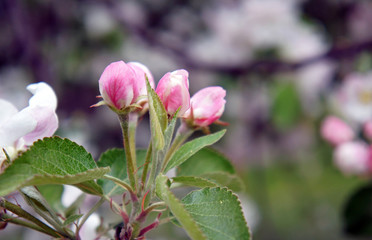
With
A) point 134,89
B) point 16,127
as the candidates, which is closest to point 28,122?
point 16,127

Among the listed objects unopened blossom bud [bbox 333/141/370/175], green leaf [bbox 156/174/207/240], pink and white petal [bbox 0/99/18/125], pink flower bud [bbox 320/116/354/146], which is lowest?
green leaf [bbox 156/174/207/240]

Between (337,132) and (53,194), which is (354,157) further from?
(53,194)

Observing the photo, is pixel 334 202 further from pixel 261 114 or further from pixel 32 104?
pixel 32 104

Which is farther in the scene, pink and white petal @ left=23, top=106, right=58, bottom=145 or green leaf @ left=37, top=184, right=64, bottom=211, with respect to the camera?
green leaf @ left=37, top=184, right=64, bottom=211

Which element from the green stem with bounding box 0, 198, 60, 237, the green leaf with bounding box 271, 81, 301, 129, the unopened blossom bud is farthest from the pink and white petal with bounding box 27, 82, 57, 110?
the green leaf with bounding box 271, 81, 301, 129

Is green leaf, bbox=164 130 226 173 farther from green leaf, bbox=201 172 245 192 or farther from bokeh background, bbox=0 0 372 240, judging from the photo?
bokeh background, bbox=0 0 372 240
